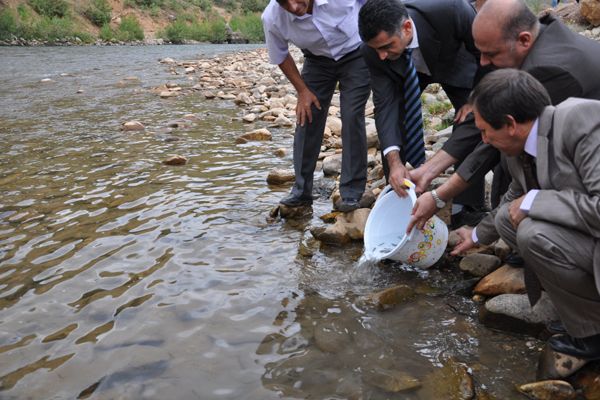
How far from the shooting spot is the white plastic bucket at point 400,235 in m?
2.78

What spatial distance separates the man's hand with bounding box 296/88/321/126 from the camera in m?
3.74

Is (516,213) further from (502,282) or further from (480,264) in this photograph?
(480,264)

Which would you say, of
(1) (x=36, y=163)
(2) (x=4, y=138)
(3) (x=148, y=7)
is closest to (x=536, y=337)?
(1) (x=36, y=163)

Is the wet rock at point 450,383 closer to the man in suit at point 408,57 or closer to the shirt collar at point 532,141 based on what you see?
the shirt collar at point 532,141

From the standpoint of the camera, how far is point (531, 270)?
7.00 feet

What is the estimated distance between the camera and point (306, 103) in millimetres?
3746

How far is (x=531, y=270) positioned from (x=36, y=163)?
15.0 feet

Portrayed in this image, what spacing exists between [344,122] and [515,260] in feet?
4.89

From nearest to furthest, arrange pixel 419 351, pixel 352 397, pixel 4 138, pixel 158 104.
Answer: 1. pixel 352 397
2. pixel 419 351
3. pixel 4 138
4. pixel 158 104

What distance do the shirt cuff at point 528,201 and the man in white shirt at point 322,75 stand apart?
175 cm

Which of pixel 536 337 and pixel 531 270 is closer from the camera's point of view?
pixel 531 270

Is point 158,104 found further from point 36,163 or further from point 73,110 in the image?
point 36,163

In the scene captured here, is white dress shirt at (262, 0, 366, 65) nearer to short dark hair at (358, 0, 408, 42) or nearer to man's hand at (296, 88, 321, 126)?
man's hand at (296, 88, 321, 126)

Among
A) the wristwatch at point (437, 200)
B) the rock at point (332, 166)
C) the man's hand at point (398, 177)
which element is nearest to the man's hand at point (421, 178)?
the man's hand at point (398, 177)
